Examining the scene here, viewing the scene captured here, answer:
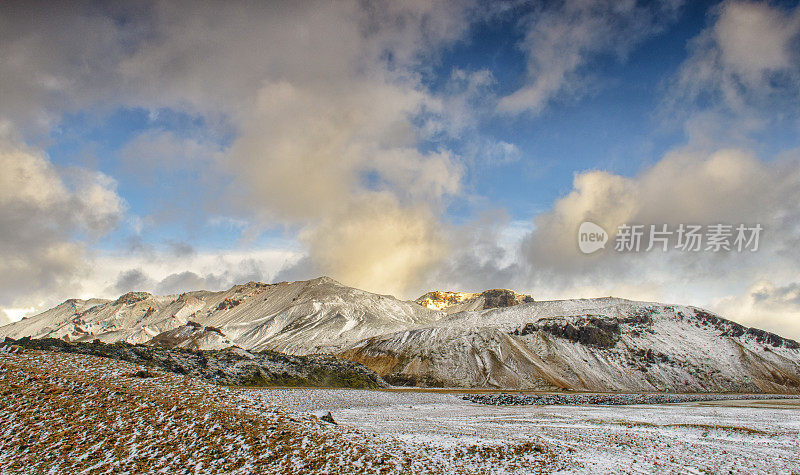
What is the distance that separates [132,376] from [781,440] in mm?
46505

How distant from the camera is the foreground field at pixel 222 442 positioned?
722 inches

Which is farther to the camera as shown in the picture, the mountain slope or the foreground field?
the mountain slope

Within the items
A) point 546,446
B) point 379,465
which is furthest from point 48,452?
point 546,446

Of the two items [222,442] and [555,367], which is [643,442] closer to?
[222,442]

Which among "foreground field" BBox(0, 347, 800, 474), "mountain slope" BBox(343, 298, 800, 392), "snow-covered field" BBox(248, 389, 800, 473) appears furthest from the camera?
"mountain slope" BBox(343, 298, 800, 392)

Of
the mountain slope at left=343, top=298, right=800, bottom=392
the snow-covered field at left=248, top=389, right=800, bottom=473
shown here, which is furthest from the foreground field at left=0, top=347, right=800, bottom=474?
the mountain slope at left=343, top=298, right=800, bottom=392

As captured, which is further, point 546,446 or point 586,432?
point 586,432

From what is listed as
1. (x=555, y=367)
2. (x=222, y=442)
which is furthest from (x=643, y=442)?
(x=555, y=367)

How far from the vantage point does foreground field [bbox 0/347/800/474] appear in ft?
60.2

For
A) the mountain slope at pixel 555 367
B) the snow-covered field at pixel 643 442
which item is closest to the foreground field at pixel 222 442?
the snow-covered field at pixel 643 442

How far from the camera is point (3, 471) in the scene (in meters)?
17.6

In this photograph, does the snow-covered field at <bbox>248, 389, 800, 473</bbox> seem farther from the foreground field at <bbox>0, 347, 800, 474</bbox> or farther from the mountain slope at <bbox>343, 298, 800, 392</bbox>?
the mountain slope at <bbox>343, 298, 800, 392</bbox>

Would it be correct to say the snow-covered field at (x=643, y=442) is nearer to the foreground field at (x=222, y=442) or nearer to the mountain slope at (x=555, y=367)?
the foreground field at (x=222, y=442)

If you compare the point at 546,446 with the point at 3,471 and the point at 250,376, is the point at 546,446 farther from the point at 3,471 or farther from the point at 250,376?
the point at 250,376
